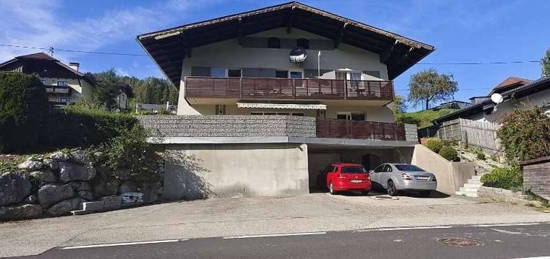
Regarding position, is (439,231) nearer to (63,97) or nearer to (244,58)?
(244,58)

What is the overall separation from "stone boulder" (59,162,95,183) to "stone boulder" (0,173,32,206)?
46.9 inches

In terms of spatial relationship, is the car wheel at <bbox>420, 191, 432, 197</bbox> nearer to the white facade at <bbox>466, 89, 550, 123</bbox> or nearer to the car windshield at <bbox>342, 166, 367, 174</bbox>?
the car windshield at <bbox>342, 166, 367, 174</bbox>

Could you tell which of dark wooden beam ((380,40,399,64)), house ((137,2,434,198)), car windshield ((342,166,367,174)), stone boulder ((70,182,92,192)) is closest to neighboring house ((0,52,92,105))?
house ((137,2,434,198))

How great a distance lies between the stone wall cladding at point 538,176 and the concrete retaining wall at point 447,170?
12.4 feet

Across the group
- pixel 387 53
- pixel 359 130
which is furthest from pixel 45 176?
pixel 387 53

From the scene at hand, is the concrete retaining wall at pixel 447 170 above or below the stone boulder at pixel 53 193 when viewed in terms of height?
above

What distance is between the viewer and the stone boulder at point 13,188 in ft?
46.9

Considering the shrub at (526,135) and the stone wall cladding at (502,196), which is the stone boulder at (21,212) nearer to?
the stone wall cladding at (502,196)

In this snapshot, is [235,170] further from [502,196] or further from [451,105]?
[451,105]

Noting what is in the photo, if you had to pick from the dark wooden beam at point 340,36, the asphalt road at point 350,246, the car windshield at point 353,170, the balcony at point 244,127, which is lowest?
the asphalt road at point 350,246

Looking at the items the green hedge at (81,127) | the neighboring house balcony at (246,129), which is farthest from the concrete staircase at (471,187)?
the green hedge at (81,127)

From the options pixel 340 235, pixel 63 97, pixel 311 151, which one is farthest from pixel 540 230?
pixel 63 97

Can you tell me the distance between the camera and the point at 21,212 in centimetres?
1455

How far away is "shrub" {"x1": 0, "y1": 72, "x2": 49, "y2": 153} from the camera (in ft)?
53.1
